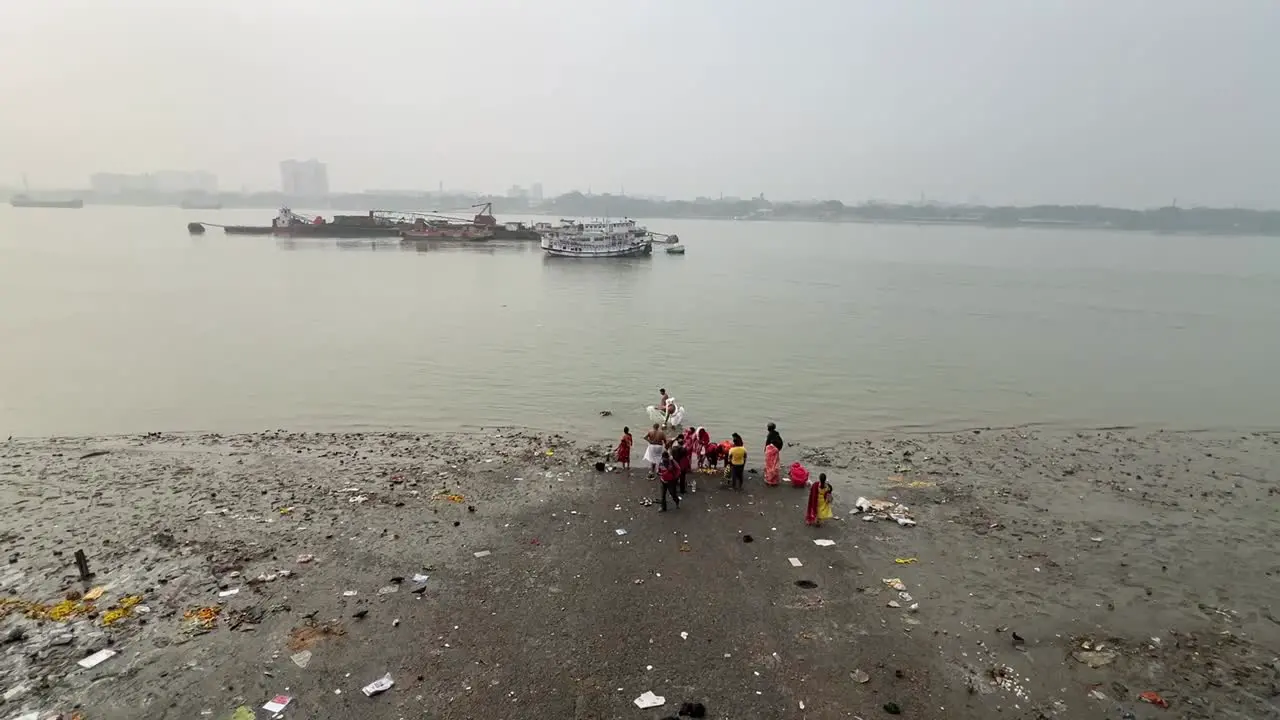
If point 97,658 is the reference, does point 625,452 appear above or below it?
above

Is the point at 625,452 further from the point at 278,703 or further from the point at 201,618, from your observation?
the point at 278,703

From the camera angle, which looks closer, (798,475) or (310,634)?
(310,634)

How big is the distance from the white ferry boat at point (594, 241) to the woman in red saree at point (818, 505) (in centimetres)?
7169

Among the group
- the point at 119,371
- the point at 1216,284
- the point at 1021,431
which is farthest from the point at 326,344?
the point at 1216,284

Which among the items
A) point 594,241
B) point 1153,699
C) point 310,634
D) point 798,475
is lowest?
point 1153,699

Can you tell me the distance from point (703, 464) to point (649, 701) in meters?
7.60

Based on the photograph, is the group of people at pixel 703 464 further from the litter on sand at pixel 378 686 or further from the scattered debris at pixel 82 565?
the scattered debris at pixel 82 565

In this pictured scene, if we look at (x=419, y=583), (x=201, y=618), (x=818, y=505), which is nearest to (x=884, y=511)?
(x=818, y=505)

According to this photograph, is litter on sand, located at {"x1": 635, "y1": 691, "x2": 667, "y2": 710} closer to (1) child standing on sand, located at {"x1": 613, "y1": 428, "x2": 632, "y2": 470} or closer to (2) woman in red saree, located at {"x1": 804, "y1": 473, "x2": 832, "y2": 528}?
(2) woman in red saree, located at {"x1": 804, "y1": 473, "x2": 832, "y2": 528}

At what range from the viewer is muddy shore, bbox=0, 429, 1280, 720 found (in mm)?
Answer: 7910

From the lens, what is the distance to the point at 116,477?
14352 mm

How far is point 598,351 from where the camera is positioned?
31141 millimetres

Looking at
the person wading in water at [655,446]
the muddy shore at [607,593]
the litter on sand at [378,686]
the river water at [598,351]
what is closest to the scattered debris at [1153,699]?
the muddy shore at [607,593]

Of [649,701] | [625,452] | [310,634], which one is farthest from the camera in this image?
[625,452]
